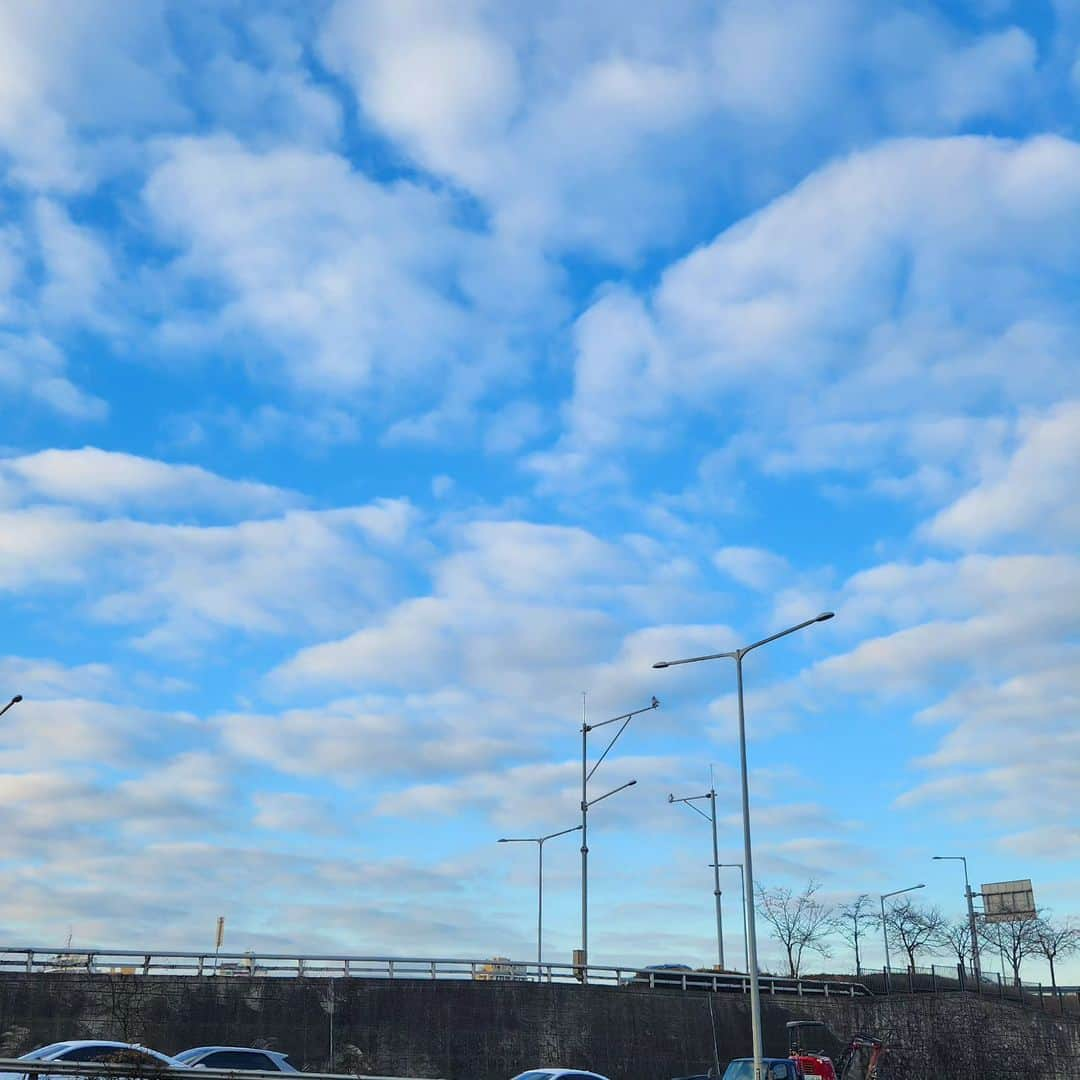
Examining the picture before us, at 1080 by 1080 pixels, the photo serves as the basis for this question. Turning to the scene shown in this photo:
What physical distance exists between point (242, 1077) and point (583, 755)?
44.1 metres

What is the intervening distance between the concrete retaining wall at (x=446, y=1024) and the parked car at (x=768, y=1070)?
14.7 m

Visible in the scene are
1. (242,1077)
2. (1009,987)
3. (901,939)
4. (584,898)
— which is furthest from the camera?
(901,939)

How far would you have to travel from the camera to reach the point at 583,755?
196ft

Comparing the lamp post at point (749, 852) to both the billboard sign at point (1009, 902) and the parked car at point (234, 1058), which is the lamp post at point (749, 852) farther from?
the billboard sign at point (1009, 902)

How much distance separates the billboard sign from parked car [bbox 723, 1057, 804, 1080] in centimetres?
6302

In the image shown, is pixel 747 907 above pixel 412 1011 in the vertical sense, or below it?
above

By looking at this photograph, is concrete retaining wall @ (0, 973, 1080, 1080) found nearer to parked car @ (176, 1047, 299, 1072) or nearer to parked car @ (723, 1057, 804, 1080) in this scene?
parked car @ (723, 1057, 804, 1080)

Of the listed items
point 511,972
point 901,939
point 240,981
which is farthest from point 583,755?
point 901,939

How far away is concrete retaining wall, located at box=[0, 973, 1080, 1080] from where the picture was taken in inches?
1639

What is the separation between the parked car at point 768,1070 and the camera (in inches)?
1292

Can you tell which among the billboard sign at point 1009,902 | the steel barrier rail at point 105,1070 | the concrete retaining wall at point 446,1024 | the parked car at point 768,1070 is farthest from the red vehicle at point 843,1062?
the billboard sign at point 1009,902

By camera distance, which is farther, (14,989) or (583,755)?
(583,755)

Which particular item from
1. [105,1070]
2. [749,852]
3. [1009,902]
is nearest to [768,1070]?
[749,852]

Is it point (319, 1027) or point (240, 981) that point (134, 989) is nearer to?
point (240, 981)
